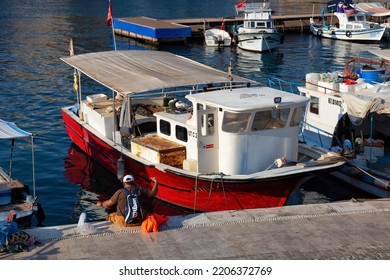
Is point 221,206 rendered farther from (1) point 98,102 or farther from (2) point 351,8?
(2) point 351,8

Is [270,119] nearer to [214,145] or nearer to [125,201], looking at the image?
[214,145]

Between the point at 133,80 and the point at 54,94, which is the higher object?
the point at 133,80

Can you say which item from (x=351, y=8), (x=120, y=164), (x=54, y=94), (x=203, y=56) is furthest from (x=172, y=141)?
(x=351, y=8)

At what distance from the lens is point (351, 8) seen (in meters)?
59.8

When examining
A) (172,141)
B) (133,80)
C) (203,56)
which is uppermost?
(133,80)

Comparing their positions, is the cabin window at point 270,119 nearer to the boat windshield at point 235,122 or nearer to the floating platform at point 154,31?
the boat windshield at point 235,122

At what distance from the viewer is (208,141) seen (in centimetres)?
1855

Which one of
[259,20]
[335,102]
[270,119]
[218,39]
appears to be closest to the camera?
[270,119]

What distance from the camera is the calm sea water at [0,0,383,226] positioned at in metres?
22.4

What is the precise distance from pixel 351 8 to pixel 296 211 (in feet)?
Result: 153

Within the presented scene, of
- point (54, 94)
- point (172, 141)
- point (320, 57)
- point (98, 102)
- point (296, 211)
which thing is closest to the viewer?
point (296, 211)

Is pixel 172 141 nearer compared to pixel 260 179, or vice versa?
pixel 260 179

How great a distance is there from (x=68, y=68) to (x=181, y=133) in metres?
27.3

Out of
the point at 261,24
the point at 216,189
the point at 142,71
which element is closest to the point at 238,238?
the point at 216,189
